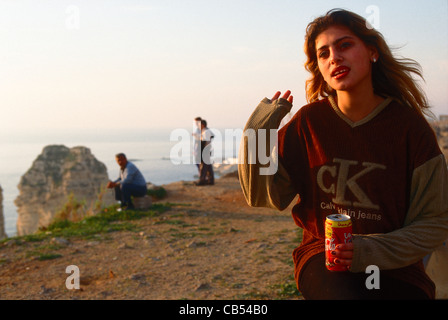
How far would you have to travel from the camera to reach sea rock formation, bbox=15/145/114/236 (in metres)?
21.2

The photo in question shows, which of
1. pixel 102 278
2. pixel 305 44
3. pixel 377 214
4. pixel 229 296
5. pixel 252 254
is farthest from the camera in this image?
pixel 252 254

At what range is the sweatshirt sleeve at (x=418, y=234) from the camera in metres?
2.12

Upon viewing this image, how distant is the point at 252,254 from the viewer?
6.32m

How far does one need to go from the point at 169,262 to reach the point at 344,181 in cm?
433

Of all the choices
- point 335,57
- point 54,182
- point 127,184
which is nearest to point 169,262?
point 127,184

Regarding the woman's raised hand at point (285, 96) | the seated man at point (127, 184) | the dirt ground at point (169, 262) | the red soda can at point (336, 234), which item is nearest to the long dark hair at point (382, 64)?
the woman's raised hand at point (285, 96)

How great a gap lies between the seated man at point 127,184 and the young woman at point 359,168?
7.41 metres

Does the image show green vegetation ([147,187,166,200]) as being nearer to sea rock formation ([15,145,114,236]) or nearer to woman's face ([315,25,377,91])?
sea rock formation ([15,145,114,236])

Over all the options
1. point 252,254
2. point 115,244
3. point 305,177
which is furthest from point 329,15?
point 115,244

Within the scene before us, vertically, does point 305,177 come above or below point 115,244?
above

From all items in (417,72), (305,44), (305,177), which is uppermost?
(305,44)

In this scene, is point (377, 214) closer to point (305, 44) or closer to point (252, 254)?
point (305, 44)

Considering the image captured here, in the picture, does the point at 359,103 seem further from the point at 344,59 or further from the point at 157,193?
the point at 157,193
